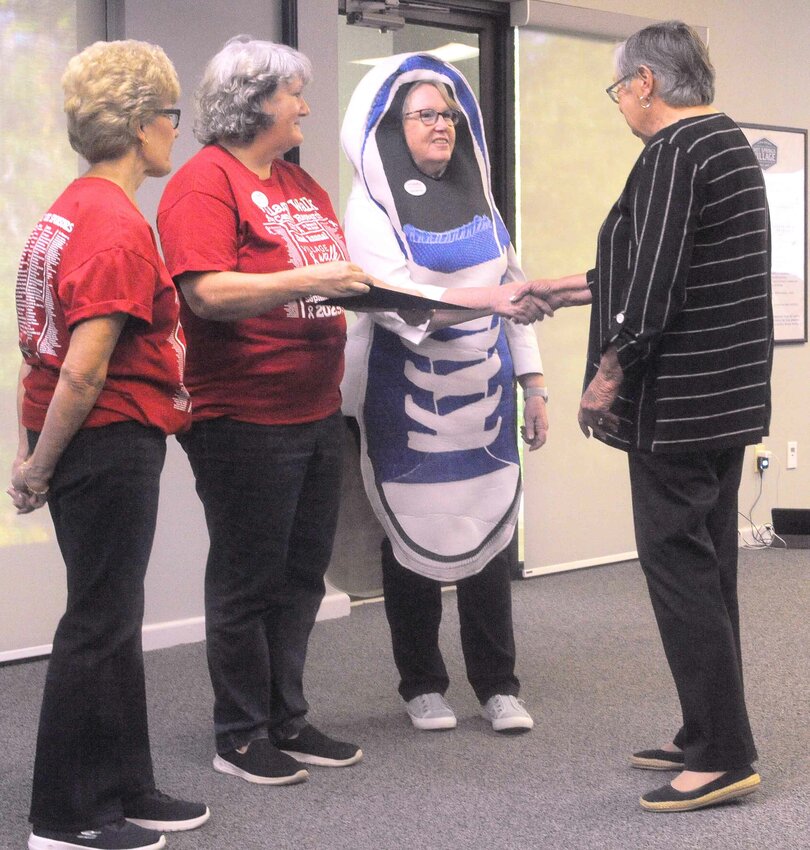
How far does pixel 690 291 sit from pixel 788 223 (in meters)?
3.65

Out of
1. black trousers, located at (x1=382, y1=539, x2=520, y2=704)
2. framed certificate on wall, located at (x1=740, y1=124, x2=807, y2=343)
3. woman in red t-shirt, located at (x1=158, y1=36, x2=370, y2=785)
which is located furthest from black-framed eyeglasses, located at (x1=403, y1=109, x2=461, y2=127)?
framed certificate on wall, located at (x1=740, y1=124, x2=807, y2=343)

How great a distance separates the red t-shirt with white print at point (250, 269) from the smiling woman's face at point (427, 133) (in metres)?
0.37

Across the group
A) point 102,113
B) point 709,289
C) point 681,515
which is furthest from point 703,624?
point 102,113

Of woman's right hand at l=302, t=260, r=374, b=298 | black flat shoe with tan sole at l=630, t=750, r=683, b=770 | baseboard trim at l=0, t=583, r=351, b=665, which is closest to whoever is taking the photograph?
woman's right hand at l=302, t=260, r=374, b=298

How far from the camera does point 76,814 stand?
2.09 m

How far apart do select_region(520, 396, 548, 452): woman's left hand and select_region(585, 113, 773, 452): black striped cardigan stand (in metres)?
0.58

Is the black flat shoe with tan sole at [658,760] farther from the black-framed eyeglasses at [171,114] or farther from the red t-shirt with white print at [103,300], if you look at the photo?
the black-framed eyeglasses at [171,114]

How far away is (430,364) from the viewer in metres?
2.77

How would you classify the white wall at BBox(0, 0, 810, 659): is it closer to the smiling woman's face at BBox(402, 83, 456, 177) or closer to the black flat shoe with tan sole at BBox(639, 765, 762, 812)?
the smiling woman's face at BBox(402, 83, 456, 177)

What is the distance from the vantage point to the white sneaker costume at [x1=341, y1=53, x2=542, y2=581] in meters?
2.74

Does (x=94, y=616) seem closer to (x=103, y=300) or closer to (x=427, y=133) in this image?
(x=103, y=300)

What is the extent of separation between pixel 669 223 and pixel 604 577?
2.80 m

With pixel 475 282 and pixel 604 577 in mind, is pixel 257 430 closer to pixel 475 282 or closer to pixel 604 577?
pixel 475 282

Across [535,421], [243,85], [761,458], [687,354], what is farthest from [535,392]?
[761,458]
